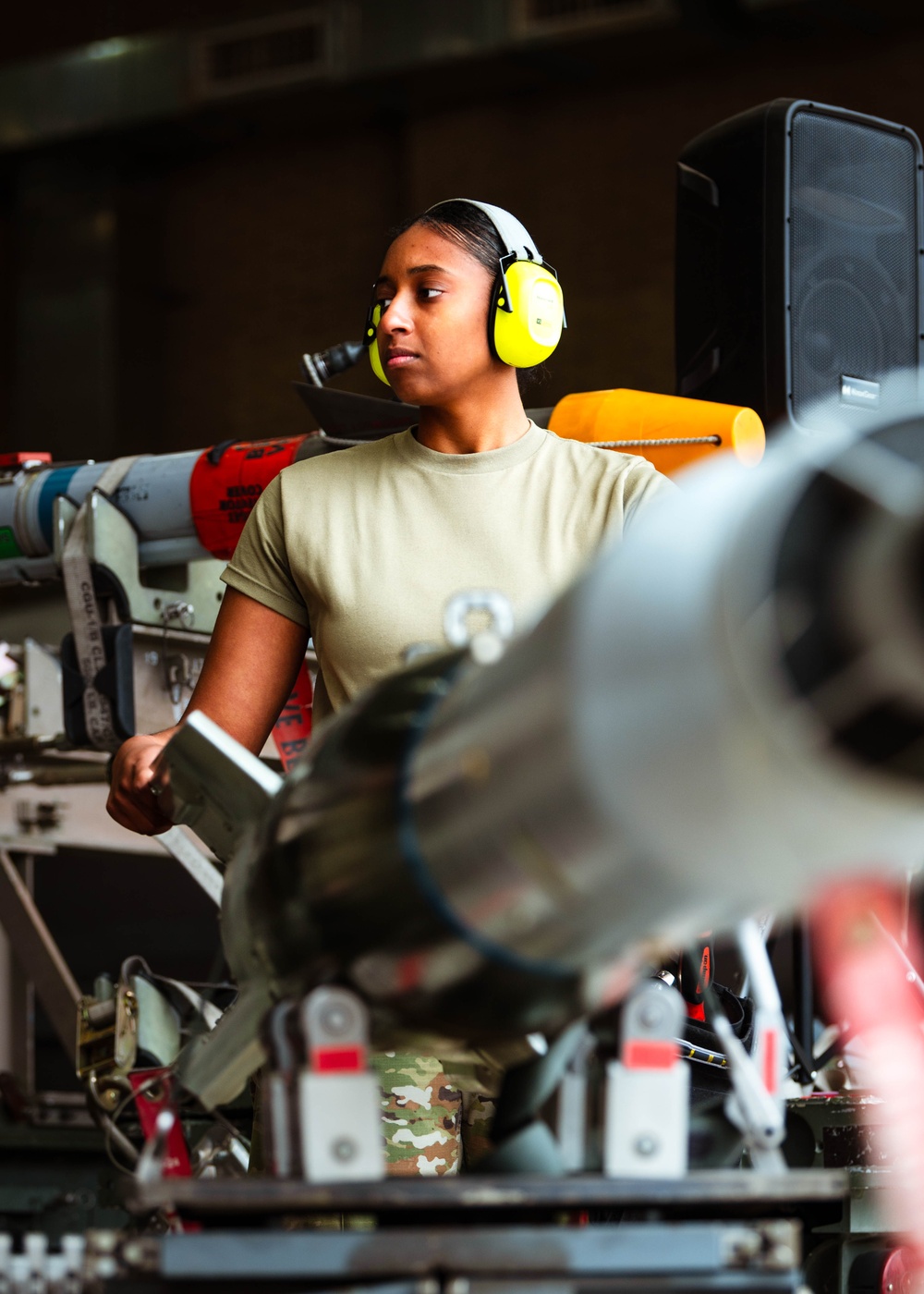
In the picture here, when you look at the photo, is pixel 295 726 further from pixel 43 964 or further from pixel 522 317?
pixel 43 964

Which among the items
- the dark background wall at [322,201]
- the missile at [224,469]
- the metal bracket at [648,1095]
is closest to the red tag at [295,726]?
the missile at [224,469]

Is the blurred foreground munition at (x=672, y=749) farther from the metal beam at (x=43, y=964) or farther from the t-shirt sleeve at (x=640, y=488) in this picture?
the metal beam at (x=43, y=964)

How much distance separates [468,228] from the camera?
172 cm

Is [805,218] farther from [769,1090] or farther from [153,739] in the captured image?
[769,1090]

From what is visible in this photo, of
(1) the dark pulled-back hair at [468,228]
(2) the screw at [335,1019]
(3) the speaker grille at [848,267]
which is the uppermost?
(3) the speaker grille at [848,267]

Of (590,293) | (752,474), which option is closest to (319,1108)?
(752,474)

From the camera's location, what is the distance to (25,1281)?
1276mm

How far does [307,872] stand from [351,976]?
0.21 ft

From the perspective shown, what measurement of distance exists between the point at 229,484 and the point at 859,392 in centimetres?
116

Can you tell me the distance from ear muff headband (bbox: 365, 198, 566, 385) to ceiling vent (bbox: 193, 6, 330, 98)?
245 inches

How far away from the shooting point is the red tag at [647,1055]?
0.92 metres

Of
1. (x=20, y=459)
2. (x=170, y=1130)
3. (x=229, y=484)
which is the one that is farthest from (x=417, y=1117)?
(x=20, y=459)

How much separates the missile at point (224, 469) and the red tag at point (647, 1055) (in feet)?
5.19

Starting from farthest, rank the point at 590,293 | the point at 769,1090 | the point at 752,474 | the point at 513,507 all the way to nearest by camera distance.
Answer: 1. the point at 590,293
2. the point at 513,507
3. the point at 769,1090
4. the point at 752,474
